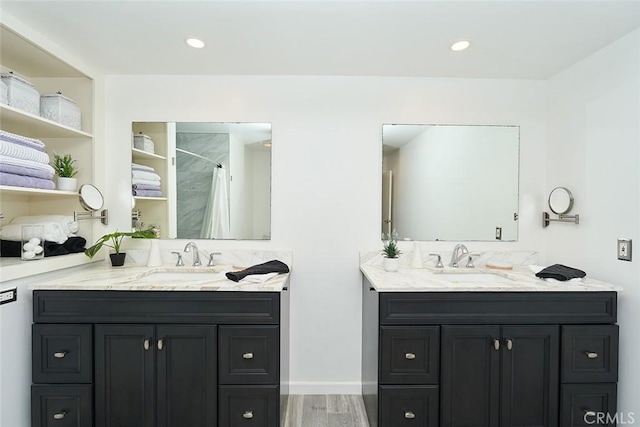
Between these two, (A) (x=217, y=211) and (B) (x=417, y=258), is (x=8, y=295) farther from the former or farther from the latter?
(B) (x=417, y=258)

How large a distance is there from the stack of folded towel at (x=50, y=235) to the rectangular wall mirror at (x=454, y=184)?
6.78 feet

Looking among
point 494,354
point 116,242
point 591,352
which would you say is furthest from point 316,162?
point 591,352

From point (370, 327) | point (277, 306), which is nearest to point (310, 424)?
point (370, 327)

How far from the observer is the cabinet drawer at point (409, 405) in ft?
5.39

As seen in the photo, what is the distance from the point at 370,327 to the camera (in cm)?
195

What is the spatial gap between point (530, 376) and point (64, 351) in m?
2.42

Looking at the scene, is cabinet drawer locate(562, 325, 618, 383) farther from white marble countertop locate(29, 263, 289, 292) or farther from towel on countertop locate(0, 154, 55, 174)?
towel on countertop locate(0, 154, 55, 174)

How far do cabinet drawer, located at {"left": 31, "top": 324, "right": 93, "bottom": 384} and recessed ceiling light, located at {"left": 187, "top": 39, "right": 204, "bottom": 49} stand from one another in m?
1.65

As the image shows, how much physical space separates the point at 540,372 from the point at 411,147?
5.05ft

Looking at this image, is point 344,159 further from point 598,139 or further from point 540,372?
point 540,372

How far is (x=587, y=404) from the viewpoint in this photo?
5.53 ft

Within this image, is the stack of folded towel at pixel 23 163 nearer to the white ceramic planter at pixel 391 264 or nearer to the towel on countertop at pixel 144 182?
the towel on countertop at pixel 144 182

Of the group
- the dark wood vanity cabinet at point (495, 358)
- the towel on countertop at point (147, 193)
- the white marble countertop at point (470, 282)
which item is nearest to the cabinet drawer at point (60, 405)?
the towel on countertop at point (147, 193)

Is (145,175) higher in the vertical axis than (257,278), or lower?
higher
